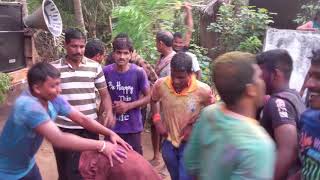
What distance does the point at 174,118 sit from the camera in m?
3.68

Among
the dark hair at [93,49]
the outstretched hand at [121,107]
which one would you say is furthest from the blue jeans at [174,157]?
the dark hair at [93,49]

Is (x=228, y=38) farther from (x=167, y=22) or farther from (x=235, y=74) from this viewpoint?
(x=235, y=74)

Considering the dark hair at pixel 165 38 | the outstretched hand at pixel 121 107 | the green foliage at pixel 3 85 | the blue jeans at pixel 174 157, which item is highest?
the dark hair at pixel 165 38

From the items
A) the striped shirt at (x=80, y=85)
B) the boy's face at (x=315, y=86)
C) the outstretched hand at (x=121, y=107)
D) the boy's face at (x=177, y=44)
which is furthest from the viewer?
the boy's face at (x=177, y=44)

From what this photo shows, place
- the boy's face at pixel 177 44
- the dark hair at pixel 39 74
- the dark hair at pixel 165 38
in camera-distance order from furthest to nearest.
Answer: the boy's face at pixel 177 44 < the dark hair at pixel 165 38 < the dark hair at pixel 39 74

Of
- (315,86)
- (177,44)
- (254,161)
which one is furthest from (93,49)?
(254,161)

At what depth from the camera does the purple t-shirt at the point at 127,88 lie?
442 centimetres

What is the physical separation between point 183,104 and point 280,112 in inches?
50.0

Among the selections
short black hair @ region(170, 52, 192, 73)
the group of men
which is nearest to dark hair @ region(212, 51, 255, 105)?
the group of men

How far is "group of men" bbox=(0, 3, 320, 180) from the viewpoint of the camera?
1880 millimetres

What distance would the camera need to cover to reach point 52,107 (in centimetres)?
319

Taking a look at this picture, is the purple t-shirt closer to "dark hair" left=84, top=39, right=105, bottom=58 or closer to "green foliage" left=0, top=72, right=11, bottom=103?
"dark hair" left=84, top=39, right=105, bottom=58

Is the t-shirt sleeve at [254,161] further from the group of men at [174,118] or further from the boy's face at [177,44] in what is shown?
the boy's face at [177,44]

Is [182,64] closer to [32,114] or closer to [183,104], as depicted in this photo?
[183,104]
